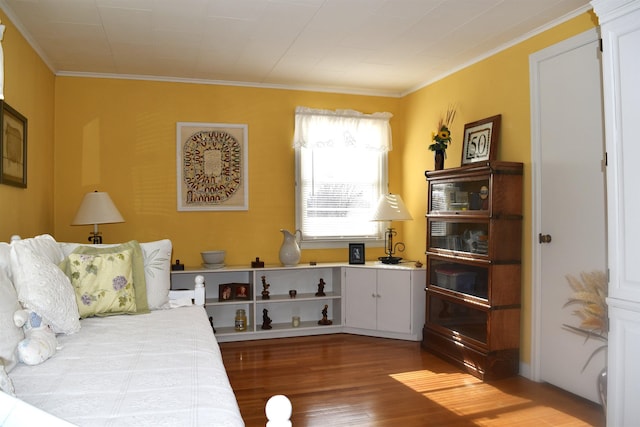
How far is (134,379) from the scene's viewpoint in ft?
5.54

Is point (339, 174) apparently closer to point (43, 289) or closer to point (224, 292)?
point (224, 292)

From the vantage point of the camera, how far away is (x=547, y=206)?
11.1 ft

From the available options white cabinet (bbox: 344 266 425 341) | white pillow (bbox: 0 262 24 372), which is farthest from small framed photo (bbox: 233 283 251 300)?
white pillow (bbox: 0 262 24 372)

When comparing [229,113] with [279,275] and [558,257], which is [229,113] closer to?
[279,275]

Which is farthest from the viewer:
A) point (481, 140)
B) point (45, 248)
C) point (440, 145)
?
point (440, 145)

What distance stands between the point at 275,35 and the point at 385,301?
8.26 ft

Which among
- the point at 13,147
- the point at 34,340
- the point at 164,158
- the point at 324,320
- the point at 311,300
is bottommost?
the point at 324,320

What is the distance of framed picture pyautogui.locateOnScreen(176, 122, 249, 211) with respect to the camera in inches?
185

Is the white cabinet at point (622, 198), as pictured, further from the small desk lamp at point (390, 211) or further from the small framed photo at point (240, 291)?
the small framed photo at point (240, 291)

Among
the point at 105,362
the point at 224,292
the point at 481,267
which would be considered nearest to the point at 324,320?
the point at 224,292

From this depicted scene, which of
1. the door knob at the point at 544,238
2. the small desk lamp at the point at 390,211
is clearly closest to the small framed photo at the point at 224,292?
the small desk lamp at the point at 390,211

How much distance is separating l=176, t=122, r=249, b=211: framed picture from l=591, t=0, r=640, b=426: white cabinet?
328cm

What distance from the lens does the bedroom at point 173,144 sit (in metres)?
3.76

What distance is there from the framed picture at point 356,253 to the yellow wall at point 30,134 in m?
2.73
